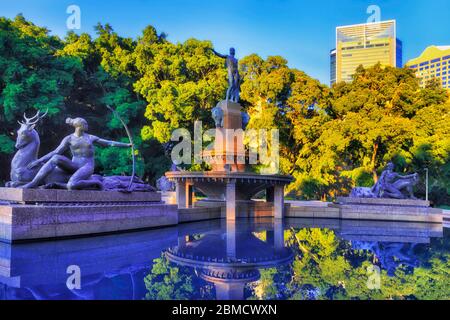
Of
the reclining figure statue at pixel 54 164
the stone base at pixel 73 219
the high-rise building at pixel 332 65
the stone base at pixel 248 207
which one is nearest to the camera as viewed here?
the stone base at pixel 73 219

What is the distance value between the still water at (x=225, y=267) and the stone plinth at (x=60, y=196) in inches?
50.4

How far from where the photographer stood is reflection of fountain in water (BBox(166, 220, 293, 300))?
576 centimetres

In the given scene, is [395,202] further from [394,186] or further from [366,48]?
[366,48]

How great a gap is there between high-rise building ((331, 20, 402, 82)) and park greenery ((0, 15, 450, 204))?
121256mm

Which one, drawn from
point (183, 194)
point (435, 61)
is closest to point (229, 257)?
point (183, 194)

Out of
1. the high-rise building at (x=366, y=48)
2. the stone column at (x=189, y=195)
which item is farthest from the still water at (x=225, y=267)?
the high-rise building at (x=366, y=48)

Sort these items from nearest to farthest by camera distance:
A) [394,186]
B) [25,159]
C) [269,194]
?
[25,159]
[394,186]
[269,194]

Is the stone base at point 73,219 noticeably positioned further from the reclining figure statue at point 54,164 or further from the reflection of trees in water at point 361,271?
the reflection of trees in water at point 361,271

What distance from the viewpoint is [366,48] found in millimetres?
147000

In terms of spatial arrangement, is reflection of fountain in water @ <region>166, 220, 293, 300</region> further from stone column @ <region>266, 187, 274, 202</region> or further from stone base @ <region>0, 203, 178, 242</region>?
stone column @ <region>266, 187, 274, 202</region>

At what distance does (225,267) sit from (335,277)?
202 cm

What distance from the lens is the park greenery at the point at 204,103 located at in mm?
22719
